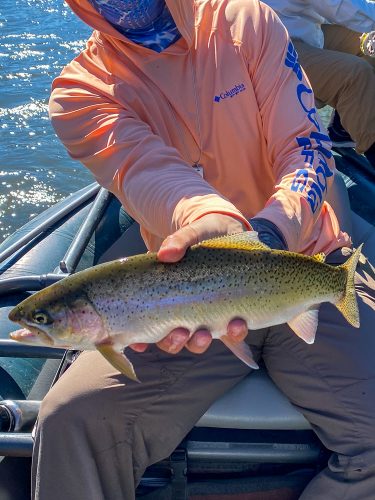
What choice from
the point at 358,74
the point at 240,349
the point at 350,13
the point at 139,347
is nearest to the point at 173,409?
the point at 139,347

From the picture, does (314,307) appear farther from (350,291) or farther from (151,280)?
(151,280)

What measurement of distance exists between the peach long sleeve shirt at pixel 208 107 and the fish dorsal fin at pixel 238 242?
61 cm

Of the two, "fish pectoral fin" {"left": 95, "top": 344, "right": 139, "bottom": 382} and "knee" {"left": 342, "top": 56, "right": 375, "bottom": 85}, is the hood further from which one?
"knee" {"left": 342, "top": 56, "right": 375, "bottom": 85}

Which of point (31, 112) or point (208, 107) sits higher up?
point (208, 107)

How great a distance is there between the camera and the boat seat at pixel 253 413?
94.8 inches

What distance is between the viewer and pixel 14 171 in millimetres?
7090

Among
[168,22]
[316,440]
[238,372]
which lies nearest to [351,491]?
[316,440]

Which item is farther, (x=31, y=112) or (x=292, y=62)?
(x=31, y=112)

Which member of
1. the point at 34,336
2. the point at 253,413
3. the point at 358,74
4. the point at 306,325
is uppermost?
the point at 34,336

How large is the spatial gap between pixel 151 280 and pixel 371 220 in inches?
97.3

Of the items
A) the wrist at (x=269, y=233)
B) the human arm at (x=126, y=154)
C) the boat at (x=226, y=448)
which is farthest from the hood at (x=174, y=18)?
the boat at (x=226, y=448)

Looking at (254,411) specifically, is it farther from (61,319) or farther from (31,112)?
(31,112)

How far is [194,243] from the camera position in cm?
202

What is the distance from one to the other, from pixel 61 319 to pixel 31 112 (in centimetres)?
707
